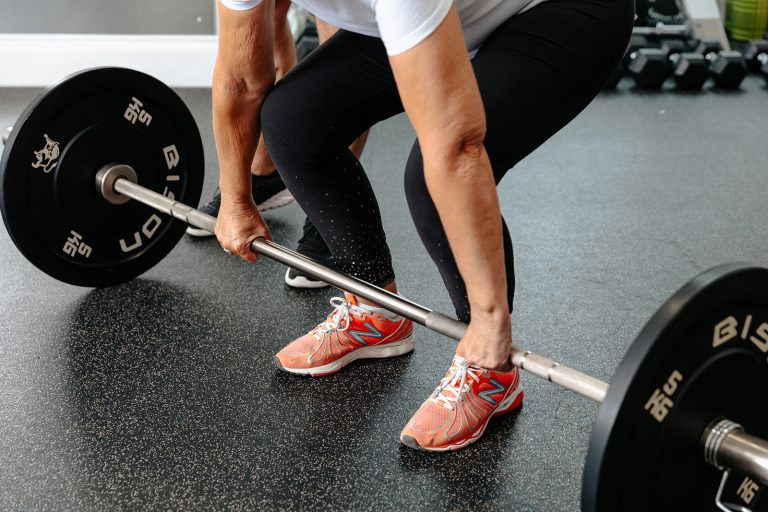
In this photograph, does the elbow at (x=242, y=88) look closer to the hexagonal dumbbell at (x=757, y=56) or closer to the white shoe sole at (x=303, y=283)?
the white shoe sole at (x=303, y=283)

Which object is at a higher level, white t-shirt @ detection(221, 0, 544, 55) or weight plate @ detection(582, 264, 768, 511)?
white t-shirt @ detection(221, 0, 544, 55)

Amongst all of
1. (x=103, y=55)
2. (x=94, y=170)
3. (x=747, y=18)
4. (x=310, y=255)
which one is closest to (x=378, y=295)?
(x=310, y=255)

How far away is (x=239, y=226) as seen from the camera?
1.25 meters

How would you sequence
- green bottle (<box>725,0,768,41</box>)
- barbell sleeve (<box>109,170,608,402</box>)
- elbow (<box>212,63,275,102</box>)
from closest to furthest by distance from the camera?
barbell sleeve (<box>109,170,608,402</box>) < elbow (<box>212,63,275,102</box>) < green bottle (<box>725,0,768,41</box>)

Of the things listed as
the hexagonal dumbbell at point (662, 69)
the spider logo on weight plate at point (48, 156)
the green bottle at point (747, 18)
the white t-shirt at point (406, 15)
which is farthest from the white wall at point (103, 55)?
the green bottle at point (747, 18)

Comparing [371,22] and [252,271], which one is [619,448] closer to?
[371,22]

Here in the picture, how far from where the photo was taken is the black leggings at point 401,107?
1.04 meters

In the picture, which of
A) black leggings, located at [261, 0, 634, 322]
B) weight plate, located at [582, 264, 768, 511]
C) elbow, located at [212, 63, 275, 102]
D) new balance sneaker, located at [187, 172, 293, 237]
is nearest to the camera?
weight plate, located at [582, 264, 768, 511]

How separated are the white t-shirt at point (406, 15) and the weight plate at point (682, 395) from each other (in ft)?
1.23

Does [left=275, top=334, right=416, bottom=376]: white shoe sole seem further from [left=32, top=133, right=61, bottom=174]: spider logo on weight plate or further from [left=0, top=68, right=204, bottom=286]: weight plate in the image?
[left=32, top=133, right=61, bottom=174]: spider logo on weight plate

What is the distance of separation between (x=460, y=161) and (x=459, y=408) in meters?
0.48

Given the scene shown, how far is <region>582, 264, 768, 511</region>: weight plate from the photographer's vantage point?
790mm

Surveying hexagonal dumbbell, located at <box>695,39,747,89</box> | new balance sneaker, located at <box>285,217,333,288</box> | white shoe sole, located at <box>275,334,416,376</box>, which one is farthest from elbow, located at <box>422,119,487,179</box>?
hexagonal dumbbell, located at <box>695,39,747,89</box>

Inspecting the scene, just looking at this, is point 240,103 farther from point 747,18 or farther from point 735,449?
point 747,18
